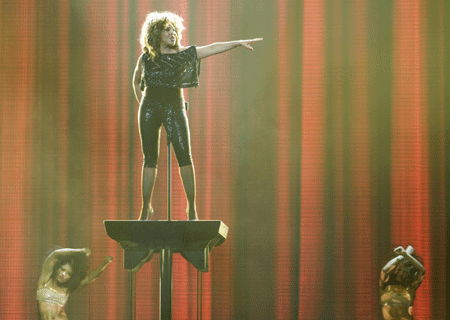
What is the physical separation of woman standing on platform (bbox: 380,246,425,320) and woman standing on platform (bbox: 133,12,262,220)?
4.21 ft

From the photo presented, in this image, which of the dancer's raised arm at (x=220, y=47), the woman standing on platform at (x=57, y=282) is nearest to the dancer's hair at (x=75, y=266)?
the woman standing on platform at (x=57, y=282)

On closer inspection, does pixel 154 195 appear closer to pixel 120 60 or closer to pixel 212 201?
pixel 212 201

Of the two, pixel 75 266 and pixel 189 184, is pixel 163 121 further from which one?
pixel 75 266

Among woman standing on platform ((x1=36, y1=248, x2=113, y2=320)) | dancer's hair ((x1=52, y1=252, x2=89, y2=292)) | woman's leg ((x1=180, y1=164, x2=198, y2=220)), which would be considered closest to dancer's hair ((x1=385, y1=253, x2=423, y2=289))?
woman's leg ((x1=180, y1=164, x2=198, y2=220))

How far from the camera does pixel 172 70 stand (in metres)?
2.47

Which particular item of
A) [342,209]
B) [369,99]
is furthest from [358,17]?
[342,209]

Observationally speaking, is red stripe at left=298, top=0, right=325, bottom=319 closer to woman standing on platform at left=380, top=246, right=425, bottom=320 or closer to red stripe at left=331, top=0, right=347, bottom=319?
red stripe at left=331, top=0, right=347, bottom=319

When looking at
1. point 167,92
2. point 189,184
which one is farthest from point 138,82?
point 189,184

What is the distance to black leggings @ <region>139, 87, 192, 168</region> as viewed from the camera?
8.11 ft

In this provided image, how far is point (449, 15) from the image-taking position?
4055 millimetres

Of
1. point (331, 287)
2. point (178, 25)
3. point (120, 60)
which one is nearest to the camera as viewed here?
point (178, 25)

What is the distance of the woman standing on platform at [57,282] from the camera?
3264 mm

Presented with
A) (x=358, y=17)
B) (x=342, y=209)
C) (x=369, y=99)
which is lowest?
(x=342, y=209)

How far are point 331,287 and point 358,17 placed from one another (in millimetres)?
1829
